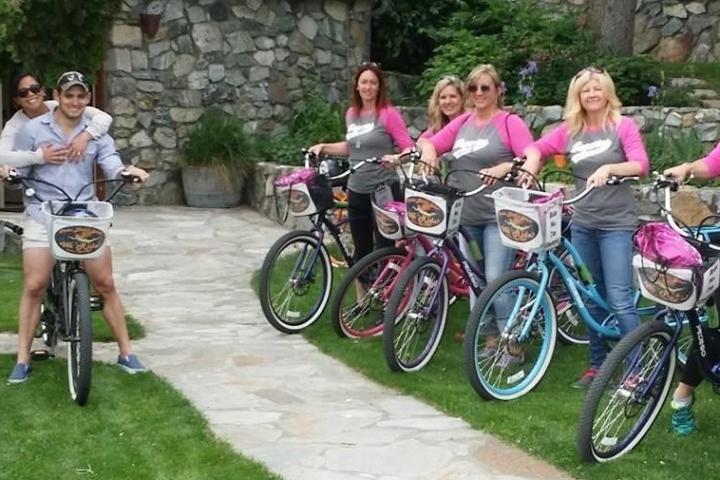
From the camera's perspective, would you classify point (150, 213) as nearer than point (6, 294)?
No

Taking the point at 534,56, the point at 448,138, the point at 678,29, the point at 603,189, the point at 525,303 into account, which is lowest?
the point at 525,303

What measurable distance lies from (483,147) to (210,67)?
7.20 m

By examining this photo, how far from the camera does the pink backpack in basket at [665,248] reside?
167 inches

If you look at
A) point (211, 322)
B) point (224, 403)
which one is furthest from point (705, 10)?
point (224, 403)

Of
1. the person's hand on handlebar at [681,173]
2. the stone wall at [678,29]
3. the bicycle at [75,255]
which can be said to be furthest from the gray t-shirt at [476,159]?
the stone wall at [678,29]

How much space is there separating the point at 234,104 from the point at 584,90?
8.00 m

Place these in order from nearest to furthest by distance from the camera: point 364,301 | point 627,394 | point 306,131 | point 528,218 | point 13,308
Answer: point 627,394 < point 528,218 < point 364,301 < point 13,308 < point 306,131

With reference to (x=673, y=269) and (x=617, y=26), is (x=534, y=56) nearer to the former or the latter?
(x=617, y=26)

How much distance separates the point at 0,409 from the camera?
17.2ft

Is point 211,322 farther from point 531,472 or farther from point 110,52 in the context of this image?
point 110,52

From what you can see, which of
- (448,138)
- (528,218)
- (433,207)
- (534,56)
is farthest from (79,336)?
(534,56)

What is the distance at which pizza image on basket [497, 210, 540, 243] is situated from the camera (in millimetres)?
5098

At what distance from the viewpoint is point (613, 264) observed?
5273 mm

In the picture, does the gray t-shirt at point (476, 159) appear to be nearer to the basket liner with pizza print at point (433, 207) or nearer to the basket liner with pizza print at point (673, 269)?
the basket liner with pizza print at point (433, 207)
